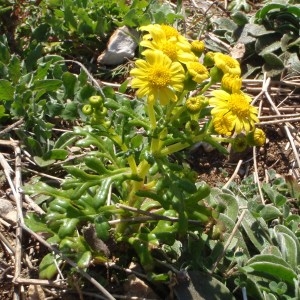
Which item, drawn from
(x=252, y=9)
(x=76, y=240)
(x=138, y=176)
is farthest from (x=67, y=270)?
(x=252, y=9)

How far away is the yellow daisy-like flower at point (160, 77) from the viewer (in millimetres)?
2203

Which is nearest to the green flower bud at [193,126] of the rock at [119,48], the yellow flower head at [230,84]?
the yellow flower head at [230,84]

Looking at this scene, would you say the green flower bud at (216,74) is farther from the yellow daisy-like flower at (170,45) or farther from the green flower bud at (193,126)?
the green flower bud at (193,126)

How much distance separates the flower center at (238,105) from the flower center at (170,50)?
262mm

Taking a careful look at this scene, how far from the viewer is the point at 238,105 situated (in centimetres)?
227

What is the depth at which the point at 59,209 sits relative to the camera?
238cm

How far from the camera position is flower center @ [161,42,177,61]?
90.1 inches

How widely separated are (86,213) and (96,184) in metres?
0.13

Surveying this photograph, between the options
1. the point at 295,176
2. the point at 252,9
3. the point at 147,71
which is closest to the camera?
the point at 147,71

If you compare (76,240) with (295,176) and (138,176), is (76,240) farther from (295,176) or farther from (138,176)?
(295,176)

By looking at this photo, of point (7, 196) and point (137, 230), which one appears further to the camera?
point (7, 196)

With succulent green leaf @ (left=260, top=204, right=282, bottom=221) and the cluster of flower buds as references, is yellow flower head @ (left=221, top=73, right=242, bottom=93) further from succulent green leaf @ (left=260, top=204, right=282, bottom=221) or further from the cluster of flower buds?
succulent green leaf @ (left=260, top=204, right=282, bottom=221)

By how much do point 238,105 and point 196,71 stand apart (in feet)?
0.67

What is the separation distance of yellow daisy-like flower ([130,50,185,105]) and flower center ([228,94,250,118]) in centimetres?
20
